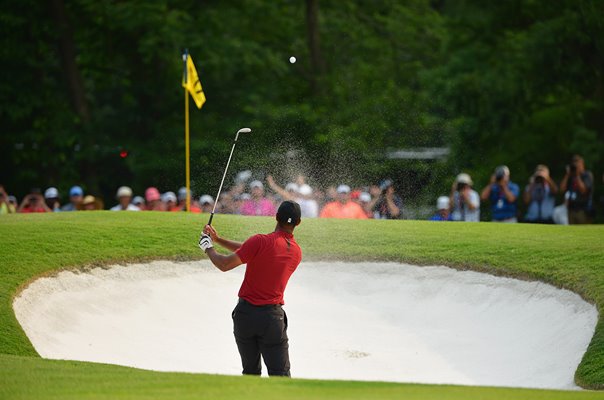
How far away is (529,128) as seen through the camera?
1497 inches

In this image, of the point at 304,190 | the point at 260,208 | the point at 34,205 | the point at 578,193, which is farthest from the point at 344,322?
the point at 34,205

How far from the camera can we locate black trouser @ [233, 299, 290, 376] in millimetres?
12164

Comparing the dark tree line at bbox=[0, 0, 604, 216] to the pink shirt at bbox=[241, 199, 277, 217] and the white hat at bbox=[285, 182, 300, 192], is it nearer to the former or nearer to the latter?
the white hat at bbox=[285, 182, 300, 192]

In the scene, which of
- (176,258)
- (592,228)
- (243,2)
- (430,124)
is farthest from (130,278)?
(243,2)

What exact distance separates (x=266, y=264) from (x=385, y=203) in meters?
10.7

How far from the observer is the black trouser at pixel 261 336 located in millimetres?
12164

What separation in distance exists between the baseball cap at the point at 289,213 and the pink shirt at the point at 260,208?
913 cm

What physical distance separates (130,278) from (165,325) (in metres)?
1.06

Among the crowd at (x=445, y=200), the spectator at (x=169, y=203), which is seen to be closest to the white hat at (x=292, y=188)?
the crowd at (x=445, y=200)

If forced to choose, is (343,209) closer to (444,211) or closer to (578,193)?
(444,211)

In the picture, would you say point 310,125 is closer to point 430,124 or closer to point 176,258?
point 430,124

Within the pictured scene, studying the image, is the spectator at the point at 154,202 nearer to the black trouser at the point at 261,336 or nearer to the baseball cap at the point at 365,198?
the baseball cap at the point at 365,198

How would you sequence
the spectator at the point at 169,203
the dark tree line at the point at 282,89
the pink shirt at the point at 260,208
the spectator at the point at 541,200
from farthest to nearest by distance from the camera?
the dark tree line at the point at 282,89 → the spectator at the point at 169,203 → the spectator at the point at 541,200 → the pink shirt at the point at 260,208

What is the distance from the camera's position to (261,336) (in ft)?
40.1
